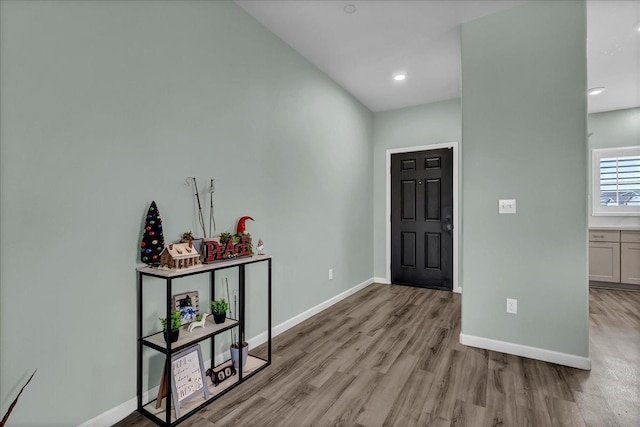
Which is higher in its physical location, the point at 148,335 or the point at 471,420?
the point at 148,335

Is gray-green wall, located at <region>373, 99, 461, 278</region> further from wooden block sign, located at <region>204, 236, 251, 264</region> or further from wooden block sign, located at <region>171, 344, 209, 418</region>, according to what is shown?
wooden block sign, located at <region>171, 344, 209, 418</region>

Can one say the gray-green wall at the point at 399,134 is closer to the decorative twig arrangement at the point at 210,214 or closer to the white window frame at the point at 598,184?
the white window frame at the point at 598,184

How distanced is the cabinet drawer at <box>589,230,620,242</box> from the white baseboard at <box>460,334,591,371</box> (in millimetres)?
3130

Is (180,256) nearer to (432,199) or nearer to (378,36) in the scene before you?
(378,36)

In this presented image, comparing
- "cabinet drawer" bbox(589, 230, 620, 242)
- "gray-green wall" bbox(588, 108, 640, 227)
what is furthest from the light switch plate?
"gray-green wall" bbox(588, 108, 640, 227)

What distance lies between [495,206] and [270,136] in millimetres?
1952

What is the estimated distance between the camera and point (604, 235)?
14.6 feet

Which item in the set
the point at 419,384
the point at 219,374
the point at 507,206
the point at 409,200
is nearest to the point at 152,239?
the point at 219,374

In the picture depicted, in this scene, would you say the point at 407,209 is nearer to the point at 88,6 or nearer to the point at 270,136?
the point at 270,136

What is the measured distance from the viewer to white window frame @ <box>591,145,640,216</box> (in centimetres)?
468

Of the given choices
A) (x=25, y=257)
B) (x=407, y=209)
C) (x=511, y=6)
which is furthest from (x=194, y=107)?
(x=407, y=209)

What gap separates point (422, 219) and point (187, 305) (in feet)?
11.4

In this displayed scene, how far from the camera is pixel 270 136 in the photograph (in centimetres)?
275

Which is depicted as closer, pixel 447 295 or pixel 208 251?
pixel 208 251
